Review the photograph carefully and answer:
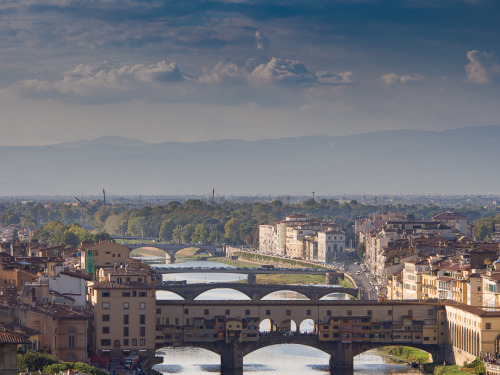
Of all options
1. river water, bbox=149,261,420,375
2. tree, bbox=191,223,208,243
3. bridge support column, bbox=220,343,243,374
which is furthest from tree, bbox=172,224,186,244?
bridge support column, bbox=220,343,243,374

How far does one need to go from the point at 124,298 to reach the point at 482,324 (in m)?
12.2

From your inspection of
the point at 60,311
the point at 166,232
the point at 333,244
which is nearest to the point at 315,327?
the point at 60,311

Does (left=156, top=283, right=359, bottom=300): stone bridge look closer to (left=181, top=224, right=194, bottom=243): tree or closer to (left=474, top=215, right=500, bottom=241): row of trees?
(left=474, top=215, right=500, bottom=241): row of trees

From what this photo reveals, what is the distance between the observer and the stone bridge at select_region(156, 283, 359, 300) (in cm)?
7375

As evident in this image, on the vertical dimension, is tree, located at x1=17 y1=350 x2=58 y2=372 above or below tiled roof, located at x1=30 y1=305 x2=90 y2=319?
below

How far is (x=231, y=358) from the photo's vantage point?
5172 centimetres

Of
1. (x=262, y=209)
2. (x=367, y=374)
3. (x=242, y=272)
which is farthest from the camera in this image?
(x=262, y=209)

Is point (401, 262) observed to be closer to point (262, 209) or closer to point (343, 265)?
point (343, 265)

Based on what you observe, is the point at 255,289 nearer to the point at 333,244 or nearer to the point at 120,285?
the point at 120,285

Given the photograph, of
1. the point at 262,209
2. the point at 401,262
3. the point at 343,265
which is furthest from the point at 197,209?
the point at 401,262

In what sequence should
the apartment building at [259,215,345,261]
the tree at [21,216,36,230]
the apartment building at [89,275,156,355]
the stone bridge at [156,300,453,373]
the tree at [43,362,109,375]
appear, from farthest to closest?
the tree at [21,216,36,230] < the apartment building at [259,215,345,261] < the stone bridge at [156,300,453,373] < the apartment building at [89,275,156,355] < the tree at [43,362,109,375]

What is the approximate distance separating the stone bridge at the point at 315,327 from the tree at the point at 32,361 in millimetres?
12563

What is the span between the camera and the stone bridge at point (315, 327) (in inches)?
2047

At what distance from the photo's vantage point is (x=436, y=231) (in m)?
94.4
